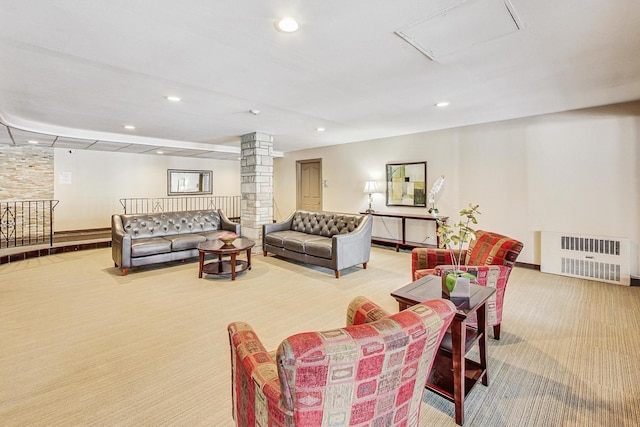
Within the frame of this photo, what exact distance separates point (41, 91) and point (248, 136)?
325 cm

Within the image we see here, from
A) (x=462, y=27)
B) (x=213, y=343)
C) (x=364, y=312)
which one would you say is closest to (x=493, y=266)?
(x=364, y=312)

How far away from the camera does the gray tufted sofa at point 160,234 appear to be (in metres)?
4.58

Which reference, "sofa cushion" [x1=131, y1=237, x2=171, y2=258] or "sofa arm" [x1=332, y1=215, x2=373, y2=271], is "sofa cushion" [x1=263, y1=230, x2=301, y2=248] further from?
"sofa cushion" [x1=131, y1=237, x2=171, y2=258]

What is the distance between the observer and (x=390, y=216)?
6.44 metres

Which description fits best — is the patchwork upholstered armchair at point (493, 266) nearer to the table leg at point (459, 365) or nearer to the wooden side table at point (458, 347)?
the wooden side table at point (458, 347)

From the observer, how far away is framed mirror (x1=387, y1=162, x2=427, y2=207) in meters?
6.22

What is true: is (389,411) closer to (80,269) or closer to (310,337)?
(310,337)

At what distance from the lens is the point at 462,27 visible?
2.17m

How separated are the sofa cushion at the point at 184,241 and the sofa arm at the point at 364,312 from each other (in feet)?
13.9

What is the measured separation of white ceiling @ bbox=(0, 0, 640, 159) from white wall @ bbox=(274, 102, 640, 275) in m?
0.40

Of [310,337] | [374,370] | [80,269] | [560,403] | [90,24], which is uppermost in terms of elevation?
[90,24]

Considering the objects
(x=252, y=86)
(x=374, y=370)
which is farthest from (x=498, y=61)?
(x=374, y=370)

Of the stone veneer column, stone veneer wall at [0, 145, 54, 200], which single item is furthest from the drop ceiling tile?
the stone veneer column

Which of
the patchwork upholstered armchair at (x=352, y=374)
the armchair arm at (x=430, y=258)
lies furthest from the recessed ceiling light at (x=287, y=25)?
the armchair arm at (x=430, y=258)
